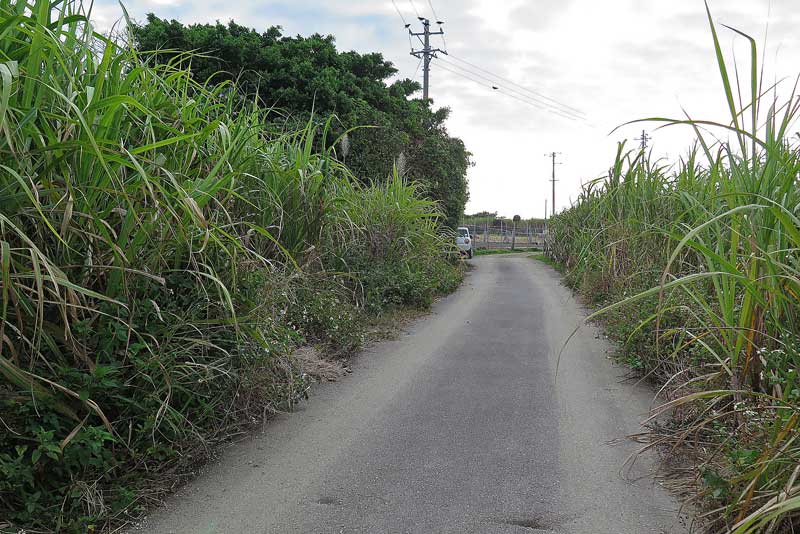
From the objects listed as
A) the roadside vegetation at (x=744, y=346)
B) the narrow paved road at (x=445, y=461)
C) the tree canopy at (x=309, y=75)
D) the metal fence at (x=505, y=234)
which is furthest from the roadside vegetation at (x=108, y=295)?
the metal fence at (x=505, y=234)

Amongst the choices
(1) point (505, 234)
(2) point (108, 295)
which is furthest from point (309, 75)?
(1) point (505, 234)

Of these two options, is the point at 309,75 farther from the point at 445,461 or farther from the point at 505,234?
the point at 505,234

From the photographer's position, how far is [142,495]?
3.23 meters

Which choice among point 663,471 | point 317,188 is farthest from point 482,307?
point 663,471

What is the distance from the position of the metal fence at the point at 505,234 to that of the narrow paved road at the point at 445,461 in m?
45.5

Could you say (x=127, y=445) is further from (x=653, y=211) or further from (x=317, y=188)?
(x=653, y=211)

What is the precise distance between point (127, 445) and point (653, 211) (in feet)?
19.6

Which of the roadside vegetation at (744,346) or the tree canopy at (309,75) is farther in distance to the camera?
the tree canopy at (309,75)

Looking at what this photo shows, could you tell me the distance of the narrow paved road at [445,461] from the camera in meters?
3.23

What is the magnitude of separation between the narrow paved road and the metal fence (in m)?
45.5

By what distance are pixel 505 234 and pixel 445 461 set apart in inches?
2167

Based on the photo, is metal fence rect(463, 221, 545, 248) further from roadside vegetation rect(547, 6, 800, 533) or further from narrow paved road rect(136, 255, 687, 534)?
roadside vegetation rect(547, 6, 800, 533)

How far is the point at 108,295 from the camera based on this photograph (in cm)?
331

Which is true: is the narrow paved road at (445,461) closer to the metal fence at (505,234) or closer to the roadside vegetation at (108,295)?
the roadside vegetation at (108,295)
